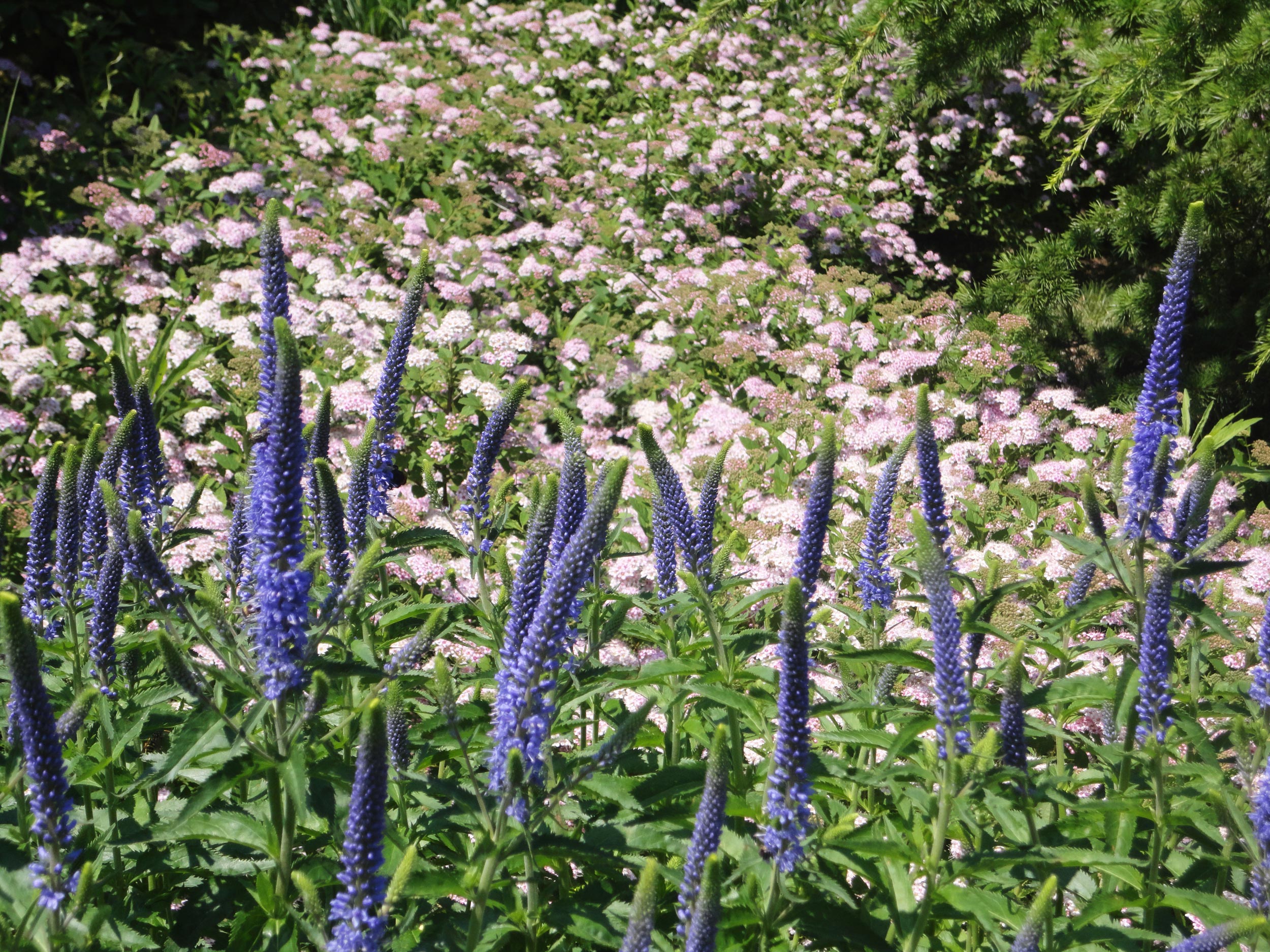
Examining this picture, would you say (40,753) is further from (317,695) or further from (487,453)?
(487,453)

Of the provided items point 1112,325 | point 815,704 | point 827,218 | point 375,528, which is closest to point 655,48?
point 827,218

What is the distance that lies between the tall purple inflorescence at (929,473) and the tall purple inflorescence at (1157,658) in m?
0.56

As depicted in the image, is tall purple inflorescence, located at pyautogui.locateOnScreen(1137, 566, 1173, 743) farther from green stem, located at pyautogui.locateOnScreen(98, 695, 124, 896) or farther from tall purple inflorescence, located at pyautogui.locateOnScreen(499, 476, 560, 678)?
green stem, located at pyautogui.locateOnScreen(98, 695, 124, 896)

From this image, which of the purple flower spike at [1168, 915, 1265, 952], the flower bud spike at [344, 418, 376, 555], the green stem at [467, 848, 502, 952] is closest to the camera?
the purple flower spike at [1168, 915, 1265, 952]

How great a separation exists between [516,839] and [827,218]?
8780mm

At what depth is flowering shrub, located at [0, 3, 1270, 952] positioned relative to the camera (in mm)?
2229

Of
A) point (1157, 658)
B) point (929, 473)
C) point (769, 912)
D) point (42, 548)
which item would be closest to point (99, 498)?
point (42, 548)

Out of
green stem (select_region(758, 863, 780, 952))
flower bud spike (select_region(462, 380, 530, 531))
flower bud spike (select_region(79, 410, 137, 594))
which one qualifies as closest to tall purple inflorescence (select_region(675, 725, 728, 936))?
green stem (select_region(758, 863, 780, 952))

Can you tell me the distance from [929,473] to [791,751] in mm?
1230

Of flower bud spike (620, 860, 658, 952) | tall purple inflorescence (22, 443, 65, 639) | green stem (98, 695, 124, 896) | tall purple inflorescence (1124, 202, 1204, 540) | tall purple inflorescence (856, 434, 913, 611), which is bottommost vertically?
green stem (98, 695, 124, 896)

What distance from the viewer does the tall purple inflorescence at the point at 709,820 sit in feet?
6.22

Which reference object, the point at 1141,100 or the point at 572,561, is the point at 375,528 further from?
the point at 1141,100

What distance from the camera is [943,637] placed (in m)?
2.32

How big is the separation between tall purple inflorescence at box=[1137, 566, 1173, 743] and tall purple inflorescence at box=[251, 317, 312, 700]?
6.68ft
